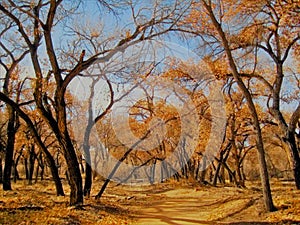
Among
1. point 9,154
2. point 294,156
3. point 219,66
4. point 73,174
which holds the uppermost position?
point 219,66

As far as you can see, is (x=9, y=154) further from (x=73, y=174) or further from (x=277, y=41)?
(x=277, y=41)

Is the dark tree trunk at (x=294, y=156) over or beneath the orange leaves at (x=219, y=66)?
beneath

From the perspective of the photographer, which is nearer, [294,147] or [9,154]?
[294,147]

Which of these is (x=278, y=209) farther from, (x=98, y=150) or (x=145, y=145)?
(x=98, y=150)

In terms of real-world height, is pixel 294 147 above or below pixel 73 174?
above

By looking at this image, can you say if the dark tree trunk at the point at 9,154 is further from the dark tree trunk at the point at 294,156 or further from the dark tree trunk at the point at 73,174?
the dark tree trunk at the point at 294,156

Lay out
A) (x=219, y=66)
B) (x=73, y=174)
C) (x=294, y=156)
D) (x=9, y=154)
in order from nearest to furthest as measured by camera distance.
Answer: (x=73, y=174)
(x=294, y=156)
(x=219, y=66)
(x=9, y=154)

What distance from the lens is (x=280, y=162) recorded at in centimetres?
5169

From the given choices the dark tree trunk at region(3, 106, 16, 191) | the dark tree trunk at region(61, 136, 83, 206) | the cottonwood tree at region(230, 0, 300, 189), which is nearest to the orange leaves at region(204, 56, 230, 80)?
the cottonwood tree at region(230, 0, 300, 189)

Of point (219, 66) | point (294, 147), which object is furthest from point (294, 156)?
point (219, 66)

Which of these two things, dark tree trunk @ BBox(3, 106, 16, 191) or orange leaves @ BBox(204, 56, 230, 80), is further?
dark tree trunk @ BBox(3, 106, 16, 191)

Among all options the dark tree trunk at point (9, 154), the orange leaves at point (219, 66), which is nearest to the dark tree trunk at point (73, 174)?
the dark tree trunk at point (9, 154)

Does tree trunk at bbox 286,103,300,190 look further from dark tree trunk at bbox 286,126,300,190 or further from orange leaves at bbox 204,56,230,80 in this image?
orange leaves at bbox 204,56,230,80

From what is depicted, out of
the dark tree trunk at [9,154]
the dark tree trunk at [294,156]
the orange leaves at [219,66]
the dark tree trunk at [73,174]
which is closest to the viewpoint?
the dark tree trunk at [73,174]
